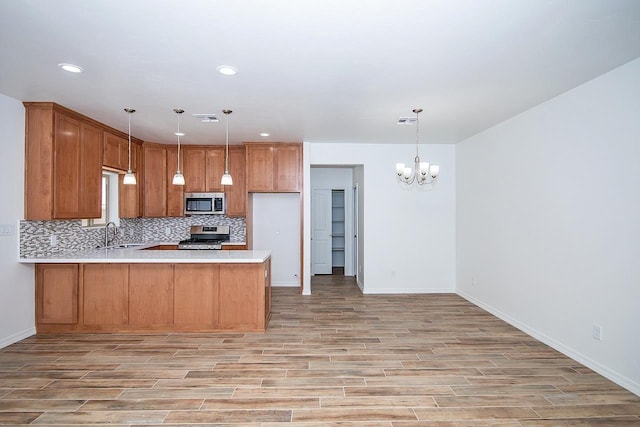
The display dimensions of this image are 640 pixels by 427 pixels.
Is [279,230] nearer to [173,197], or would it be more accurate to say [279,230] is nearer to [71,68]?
[173,197]

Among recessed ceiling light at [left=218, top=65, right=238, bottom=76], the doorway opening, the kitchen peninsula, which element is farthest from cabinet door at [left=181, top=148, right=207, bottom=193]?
recessed ceiling light at [left=218, top=65, right=238, bottom=76]

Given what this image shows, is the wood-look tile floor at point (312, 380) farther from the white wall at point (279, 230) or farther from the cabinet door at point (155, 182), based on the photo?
the cabinet door at point (155, 182)

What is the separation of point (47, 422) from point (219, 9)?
9.94 feet

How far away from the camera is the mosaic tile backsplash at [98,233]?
12.9 feet

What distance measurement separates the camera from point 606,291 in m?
3.00

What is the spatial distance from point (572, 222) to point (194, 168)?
5.65m

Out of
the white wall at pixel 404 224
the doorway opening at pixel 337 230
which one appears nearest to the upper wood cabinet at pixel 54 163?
Result: the white wall at pixel 404 224

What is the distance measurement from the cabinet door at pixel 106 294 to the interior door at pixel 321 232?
447 cm

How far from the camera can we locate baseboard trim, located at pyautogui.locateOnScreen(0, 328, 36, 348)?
354 centimetres

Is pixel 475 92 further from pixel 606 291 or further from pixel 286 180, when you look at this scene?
pixel 286 180

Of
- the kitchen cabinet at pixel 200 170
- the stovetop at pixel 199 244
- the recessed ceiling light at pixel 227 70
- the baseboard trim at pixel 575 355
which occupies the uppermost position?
the recessed ceiling light at pixel 227 70

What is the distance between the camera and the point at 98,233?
5.08 metres

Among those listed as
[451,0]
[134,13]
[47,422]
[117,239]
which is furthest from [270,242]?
[451,0]

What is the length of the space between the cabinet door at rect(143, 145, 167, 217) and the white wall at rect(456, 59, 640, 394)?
5435mm
